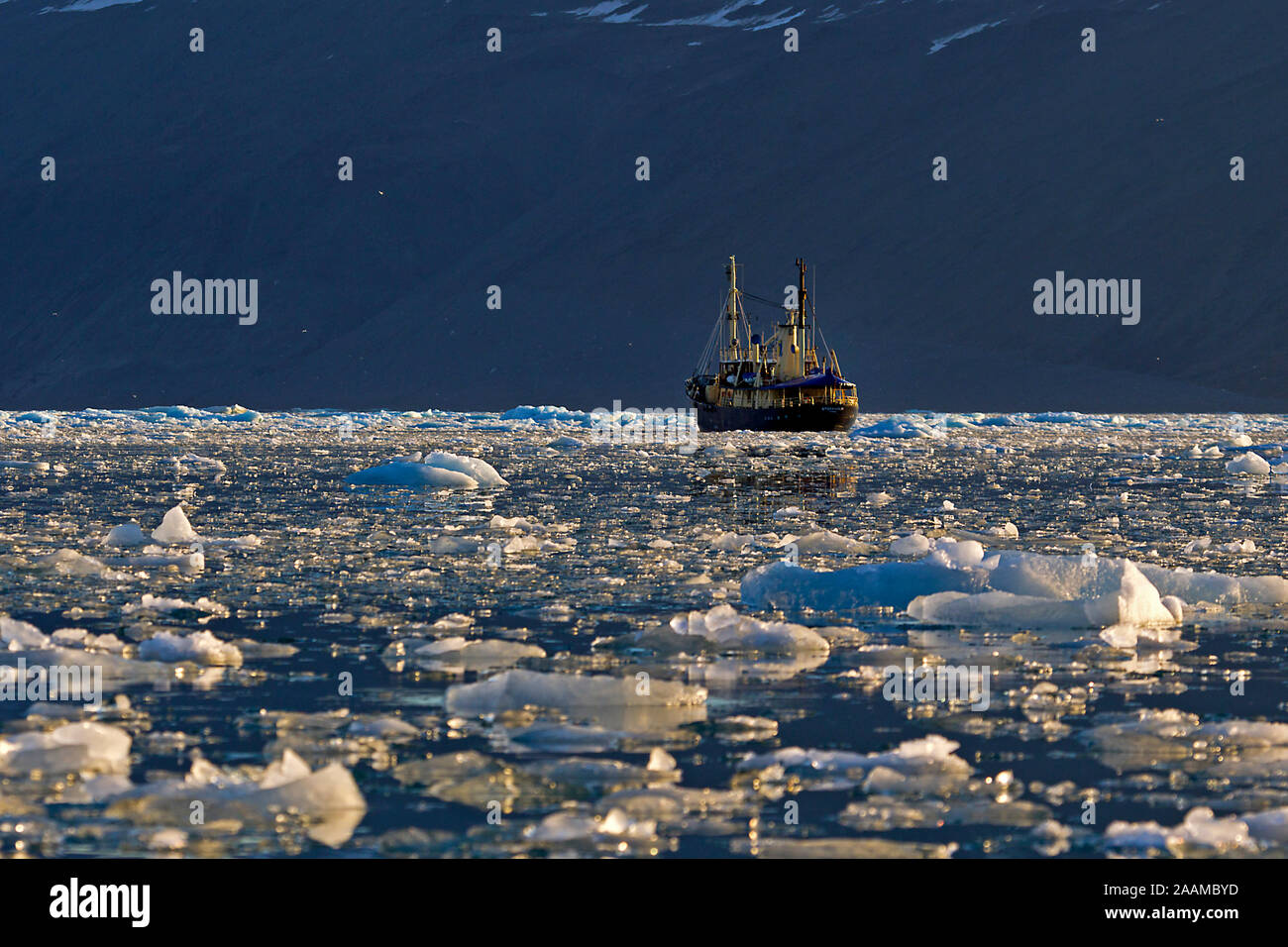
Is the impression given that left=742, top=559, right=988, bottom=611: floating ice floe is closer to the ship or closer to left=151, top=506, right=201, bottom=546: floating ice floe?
left=151, top=506, right=201, bottom=546: floating ice floe

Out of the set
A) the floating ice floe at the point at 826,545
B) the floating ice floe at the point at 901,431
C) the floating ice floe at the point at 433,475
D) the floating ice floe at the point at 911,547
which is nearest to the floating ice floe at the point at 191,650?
the floating ice floe at the point at 911,547

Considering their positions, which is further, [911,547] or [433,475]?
[433,475]

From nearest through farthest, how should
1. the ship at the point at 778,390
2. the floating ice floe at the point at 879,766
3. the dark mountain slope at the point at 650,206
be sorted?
the floating ice floe at the point at 879,766 → the ship at the point at 778,390 → the dark mountain slope at the point at 650,206

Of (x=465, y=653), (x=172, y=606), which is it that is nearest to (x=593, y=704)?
(x=465, y=653)

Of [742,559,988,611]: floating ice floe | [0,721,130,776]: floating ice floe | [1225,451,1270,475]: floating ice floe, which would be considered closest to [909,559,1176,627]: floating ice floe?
[742,559,988,611]: floating ice floe

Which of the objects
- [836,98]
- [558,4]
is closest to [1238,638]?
[836,98]

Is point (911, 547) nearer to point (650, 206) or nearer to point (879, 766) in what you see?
point (879, 766)

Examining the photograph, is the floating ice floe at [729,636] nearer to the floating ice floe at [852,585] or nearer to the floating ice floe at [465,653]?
the floating ice floe at [465,653]

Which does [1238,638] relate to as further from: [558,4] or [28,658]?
[558,4]

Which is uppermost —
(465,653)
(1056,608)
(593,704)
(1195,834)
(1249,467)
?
(1249,467)
